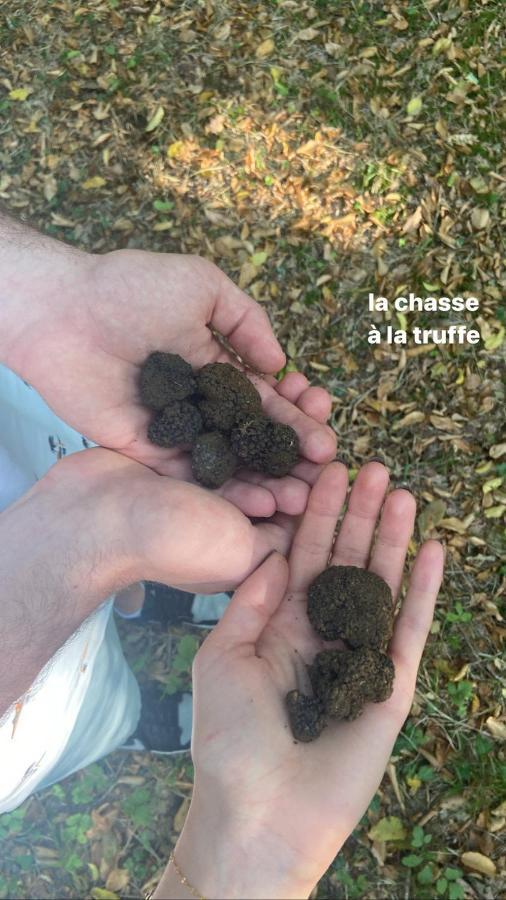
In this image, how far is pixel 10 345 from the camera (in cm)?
345

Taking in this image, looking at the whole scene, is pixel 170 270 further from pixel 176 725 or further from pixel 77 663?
pixel 176 725

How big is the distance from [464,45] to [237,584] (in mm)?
4451

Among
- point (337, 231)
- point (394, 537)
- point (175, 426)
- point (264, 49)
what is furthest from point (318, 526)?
point (264, 49)

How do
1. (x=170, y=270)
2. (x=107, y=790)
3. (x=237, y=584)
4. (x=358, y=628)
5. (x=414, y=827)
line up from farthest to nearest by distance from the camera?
(x=107, y=790) < (x=414, y=827) < (x=170, y=270) < (x=237, y=584) < (x=358, y=628)

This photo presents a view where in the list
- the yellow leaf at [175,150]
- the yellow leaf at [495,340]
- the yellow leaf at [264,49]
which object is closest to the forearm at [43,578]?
the yellow leaf at [495,340]

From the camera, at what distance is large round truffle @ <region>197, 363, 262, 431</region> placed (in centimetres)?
343

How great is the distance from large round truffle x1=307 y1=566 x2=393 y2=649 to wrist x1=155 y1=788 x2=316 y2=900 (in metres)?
0.80

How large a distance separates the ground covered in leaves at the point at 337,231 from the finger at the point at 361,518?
1.12 metres

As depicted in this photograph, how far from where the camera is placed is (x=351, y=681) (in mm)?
2773

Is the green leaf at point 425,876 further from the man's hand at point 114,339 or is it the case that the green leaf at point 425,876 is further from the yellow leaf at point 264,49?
the yellow leaf at point 264,49

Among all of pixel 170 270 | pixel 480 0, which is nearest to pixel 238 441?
pixel 170 270

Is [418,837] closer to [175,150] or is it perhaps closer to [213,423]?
[213,423]

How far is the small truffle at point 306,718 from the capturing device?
272 cm

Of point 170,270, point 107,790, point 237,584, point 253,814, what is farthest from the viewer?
point 107,790
